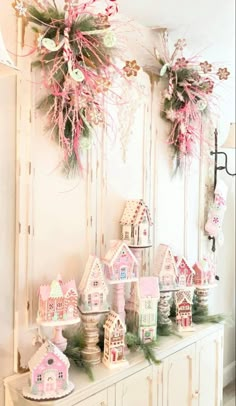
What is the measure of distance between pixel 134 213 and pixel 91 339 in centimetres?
64

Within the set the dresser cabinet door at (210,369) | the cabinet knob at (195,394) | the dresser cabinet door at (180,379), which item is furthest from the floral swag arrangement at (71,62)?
the cabinet knob at (195,394)

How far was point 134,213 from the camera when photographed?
2.04 m

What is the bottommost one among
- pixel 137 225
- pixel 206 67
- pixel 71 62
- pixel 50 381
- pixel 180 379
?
pixel 180 379

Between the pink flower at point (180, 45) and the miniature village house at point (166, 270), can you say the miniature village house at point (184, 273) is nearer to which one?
the miniature village house at point (166, 270)

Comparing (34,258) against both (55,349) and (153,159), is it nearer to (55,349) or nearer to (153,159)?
(55,349)

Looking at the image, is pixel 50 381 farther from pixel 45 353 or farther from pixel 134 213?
pixel 134 213

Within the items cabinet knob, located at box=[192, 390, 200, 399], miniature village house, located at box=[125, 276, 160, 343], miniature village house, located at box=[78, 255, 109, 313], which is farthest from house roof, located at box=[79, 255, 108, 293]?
cabinet knob, located at box=[192, 390, 200, 399]

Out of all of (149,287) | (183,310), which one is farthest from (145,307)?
(183,310)

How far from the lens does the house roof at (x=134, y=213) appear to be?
203 centimetres

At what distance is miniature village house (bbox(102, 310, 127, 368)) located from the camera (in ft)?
5.85

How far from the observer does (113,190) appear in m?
2.08

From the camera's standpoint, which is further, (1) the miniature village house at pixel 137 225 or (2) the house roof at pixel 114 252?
(1) the miniature village house at pixel 137 225

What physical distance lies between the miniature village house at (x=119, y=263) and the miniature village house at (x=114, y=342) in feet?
0.58

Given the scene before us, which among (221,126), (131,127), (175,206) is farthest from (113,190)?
(221,126)
